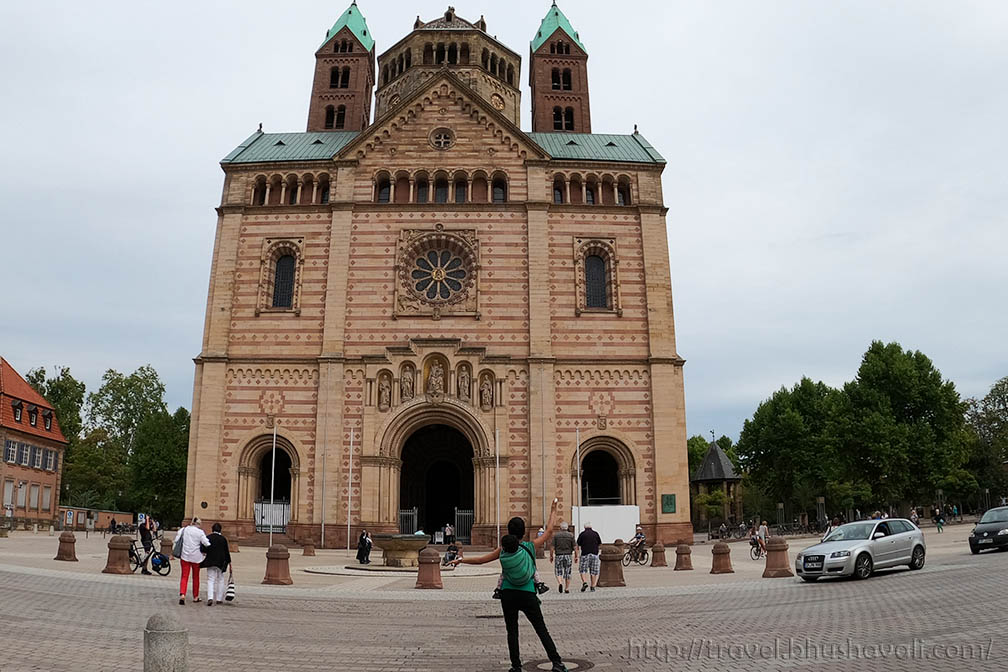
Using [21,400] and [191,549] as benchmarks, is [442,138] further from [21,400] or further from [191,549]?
[21,400]

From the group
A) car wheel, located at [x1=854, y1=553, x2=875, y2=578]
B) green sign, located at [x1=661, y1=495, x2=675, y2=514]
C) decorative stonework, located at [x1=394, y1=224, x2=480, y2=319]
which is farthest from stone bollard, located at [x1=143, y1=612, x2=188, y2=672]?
decorative stonework, located at [x1=394, y1=224, x2=480, y2=319]

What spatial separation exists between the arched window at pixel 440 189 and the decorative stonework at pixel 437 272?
199cm

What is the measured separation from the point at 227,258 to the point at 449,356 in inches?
518

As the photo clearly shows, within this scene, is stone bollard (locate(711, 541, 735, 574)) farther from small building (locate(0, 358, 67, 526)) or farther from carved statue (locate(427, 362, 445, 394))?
small building (locate(0, 358, 67, 526))

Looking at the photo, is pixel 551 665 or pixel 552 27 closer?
pixel 551 665

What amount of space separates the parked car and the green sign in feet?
47.7

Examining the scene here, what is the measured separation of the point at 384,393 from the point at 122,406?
2194 inches

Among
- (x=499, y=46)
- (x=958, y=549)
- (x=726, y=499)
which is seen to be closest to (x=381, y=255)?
(x=499, y=46)

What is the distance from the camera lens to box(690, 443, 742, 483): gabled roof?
266 ft

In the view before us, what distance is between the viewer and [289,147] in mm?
44688

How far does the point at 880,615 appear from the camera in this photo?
1232 centimetres

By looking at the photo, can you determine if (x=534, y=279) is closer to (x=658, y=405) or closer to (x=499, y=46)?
(x=658, y=405)

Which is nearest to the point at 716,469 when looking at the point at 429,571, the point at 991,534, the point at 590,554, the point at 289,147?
the point at 289,147

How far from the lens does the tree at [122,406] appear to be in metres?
81.0
